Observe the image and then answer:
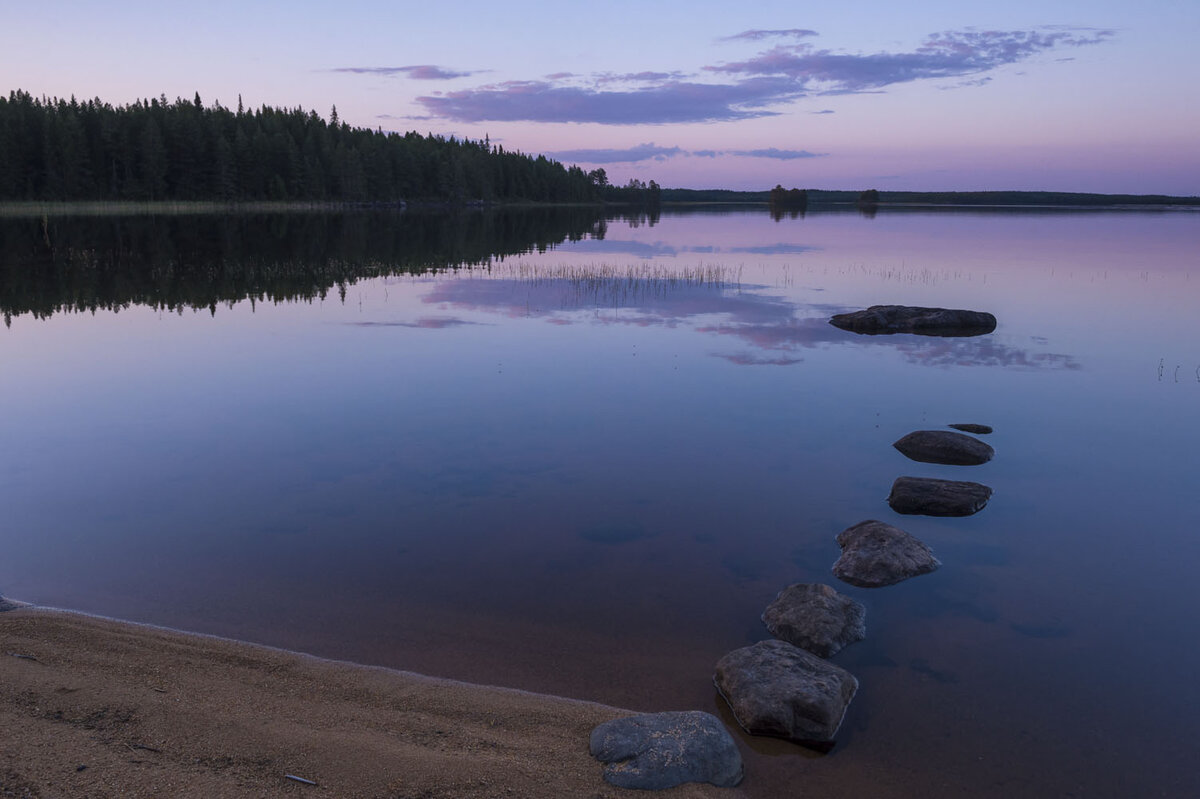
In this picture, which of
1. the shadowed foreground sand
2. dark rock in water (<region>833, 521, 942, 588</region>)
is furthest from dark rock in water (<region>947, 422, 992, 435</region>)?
the shadowed foreground sand

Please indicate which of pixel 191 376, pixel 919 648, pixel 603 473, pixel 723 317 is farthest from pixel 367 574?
pixel 723 317

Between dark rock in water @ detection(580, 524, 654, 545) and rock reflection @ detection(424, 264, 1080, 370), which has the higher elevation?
rock reflection @ detection(424, 264, 1080, 370)

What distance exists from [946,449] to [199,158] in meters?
133

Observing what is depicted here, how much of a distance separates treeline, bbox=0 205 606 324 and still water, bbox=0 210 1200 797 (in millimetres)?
3287

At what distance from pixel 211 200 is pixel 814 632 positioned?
134 meters

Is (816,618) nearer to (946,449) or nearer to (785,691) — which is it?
(785,691)

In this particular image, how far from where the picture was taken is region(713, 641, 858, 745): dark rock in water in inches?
270

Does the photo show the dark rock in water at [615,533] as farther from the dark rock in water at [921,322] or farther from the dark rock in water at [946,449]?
the dark rock in water at [921,322]

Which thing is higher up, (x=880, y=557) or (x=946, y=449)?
(x=946, y=449)

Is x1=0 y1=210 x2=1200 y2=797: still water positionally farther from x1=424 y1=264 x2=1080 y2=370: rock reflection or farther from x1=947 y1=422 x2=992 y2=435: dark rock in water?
x1=947 y1=422 x2=992 y2=435: dark rock in water

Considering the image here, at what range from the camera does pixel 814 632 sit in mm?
8273

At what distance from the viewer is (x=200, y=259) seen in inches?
1777

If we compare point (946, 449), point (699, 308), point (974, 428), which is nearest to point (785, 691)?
point (946, 449)

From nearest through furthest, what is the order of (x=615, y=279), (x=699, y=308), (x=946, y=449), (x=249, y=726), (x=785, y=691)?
(x=249, y=726) → (x=785, y=691) → (x=946, y=449) → (x=699, y=308) → (x=615, y=279)
